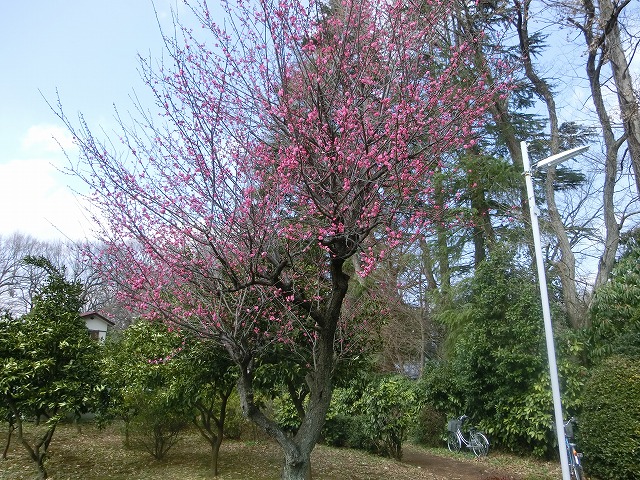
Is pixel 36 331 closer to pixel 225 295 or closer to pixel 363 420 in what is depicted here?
pixel 225 295

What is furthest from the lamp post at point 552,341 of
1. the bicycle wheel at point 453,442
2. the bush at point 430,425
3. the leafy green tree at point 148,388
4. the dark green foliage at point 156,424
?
the bush at point 430,425

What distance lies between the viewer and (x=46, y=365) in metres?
6.96

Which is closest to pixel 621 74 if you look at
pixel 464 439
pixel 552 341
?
pixel 552 341

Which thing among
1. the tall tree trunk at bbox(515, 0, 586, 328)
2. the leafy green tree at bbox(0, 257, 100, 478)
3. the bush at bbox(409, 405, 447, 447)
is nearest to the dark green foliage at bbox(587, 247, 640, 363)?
the tall tree trunk at bbox(515, 0, 586, 328)

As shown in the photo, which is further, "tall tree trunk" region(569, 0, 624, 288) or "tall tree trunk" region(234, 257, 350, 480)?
"tall tree trunk" region(569, 0, 624, 288)

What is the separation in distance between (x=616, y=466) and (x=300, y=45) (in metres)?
7.71

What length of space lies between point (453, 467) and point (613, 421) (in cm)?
320

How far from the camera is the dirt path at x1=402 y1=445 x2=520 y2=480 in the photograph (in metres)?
8.35

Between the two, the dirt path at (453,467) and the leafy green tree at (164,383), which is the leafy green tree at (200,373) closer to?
the leafy green tree at (164,383)

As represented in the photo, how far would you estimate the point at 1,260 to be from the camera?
99.5 feet

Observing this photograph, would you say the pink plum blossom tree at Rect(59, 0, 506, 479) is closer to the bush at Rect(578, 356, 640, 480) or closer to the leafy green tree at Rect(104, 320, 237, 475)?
the leafy green tree at Rect(104, 320, 237, 475)

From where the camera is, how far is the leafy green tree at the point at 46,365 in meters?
6.89

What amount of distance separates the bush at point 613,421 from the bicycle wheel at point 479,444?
2.68 meters

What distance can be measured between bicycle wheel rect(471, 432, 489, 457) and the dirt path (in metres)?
0.50
